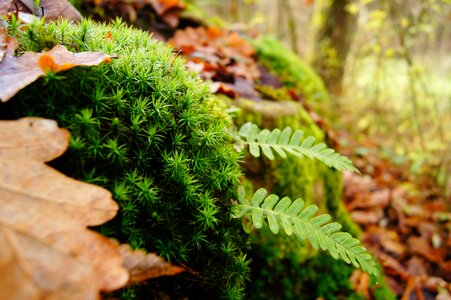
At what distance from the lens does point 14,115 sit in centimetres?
113

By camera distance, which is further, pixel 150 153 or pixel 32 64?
pixel 150 153

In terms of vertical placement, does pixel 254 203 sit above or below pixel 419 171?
above

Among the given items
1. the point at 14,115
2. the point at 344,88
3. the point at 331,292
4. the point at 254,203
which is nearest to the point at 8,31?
the point at 14,115

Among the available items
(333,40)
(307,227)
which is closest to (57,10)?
(307,227)

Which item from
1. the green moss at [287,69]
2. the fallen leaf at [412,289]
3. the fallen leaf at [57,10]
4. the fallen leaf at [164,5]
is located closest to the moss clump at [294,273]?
the fallen leaf at [412,289]

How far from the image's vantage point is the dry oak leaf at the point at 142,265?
3.41 ft

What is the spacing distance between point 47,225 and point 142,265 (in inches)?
12.2

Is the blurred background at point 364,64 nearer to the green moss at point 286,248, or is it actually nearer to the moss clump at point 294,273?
the green moss at point 286,248

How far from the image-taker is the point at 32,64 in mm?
1195

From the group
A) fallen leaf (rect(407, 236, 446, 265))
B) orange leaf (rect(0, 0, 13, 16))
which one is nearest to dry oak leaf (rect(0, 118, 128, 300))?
orange leaf (rect(0, 0, 13, 16))

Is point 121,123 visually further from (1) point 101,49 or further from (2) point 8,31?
(2) point 8,31

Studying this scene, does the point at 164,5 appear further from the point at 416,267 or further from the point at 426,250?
the point at 426,250

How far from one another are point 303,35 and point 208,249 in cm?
1058

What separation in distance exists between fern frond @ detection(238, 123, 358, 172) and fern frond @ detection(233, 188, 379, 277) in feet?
1.23
